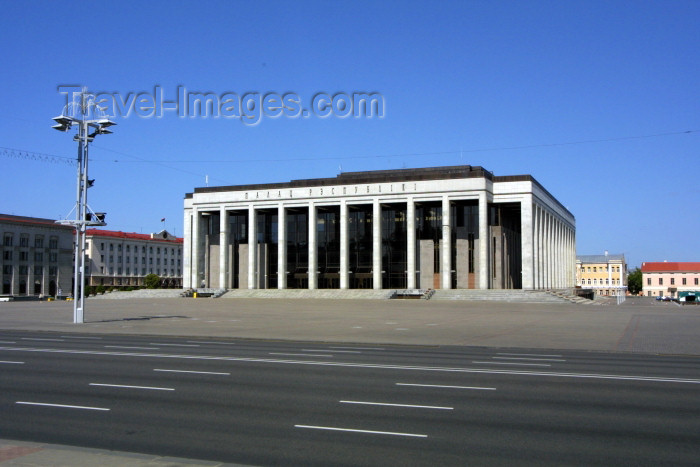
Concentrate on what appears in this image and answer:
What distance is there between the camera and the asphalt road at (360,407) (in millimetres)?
8797

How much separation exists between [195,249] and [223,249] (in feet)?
17.9

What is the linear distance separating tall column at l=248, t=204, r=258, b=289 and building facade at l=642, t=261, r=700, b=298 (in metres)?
114

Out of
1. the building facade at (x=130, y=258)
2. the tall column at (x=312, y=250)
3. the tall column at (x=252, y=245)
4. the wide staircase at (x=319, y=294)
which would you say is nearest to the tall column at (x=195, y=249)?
the tall column at (x=252, y=245)

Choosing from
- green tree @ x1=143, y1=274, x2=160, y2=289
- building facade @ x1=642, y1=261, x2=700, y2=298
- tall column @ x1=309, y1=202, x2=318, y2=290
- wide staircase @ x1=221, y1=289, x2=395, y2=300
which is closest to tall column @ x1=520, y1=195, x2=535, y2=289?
wide staircase @ x1=221, y1=289, x2=395, y2=300

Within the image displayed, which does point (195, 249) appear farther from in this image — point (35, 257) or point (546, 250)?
point (546, 250)

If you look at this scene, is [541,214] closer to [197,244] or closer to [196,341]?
[197,244]

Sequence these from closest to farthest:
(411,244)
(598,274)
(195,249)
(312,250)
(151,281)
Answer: (411,244), (312,250), (195,249), (151,281), (598,274)

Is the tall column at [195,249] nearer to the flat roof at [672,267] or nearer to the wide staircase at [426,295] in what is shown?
the wide staircase at [426,295]

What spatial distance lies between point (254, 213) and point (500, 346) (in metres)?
71.8

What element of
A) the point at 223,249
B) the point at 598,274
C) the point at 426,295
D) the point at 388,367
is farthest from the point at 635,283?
the point at 388,367

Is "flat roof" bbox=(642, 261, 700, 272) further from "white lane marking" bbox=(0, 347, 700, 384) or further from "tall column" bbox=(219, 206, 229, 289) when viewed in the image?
"white lane marking" bbox=(0, 347, 700, 384)

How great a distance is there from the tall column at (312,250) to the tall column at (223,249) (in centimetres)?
1309

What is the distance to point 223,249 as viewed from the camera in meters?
93.9

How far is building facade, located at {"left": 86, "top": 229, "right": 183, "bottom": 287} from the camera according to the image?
465 feet
